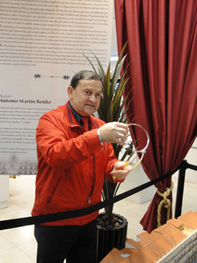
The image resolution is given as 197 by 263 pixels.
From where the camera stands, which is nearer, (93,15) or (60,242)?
(60,242)

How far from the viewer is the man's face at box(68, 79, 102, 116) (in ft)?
4.48

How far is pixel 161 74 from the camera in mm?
2293

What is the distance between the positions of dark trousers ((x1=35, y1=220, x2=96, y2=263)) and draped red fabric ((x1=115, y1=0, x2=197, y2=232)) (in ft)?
3.30

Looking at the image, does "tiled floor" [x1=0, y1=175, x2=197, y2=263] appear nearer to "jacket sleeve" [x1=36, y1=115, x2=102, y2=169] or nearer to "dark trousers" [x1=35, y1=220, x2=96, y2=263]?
"dark trousers" [x1=35, y1=220, x2=96, y2=263]

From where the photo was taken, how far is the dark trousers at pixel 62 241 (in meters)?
1.44

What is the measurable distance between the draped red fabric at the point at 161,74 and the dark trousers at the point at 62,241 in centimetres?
101

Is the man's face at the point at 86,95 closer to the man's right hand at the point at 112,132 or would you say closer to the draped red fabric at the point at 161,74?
the man's right hand at the point at 112,132

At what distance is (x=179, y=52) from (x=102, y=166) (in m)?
1.43

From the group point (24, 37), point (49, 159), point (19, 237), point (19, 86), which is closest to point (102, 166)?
point (49, 159)

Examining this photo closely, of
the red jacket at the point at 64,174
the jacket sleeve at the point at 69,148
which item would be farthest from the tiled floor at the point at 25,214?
the jacket sleeve at the point at 69,148

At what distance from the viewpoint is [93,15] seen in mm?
2145

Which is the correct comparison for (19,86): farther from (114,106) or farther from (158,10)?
(158,10)

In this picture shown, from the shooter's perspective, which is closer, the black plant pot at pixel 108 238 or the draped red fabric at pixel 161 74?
the black plant pot at pixel 108 238

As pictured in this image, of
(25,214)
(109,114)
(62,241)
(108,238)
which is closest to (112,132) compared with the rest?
(62,241)
